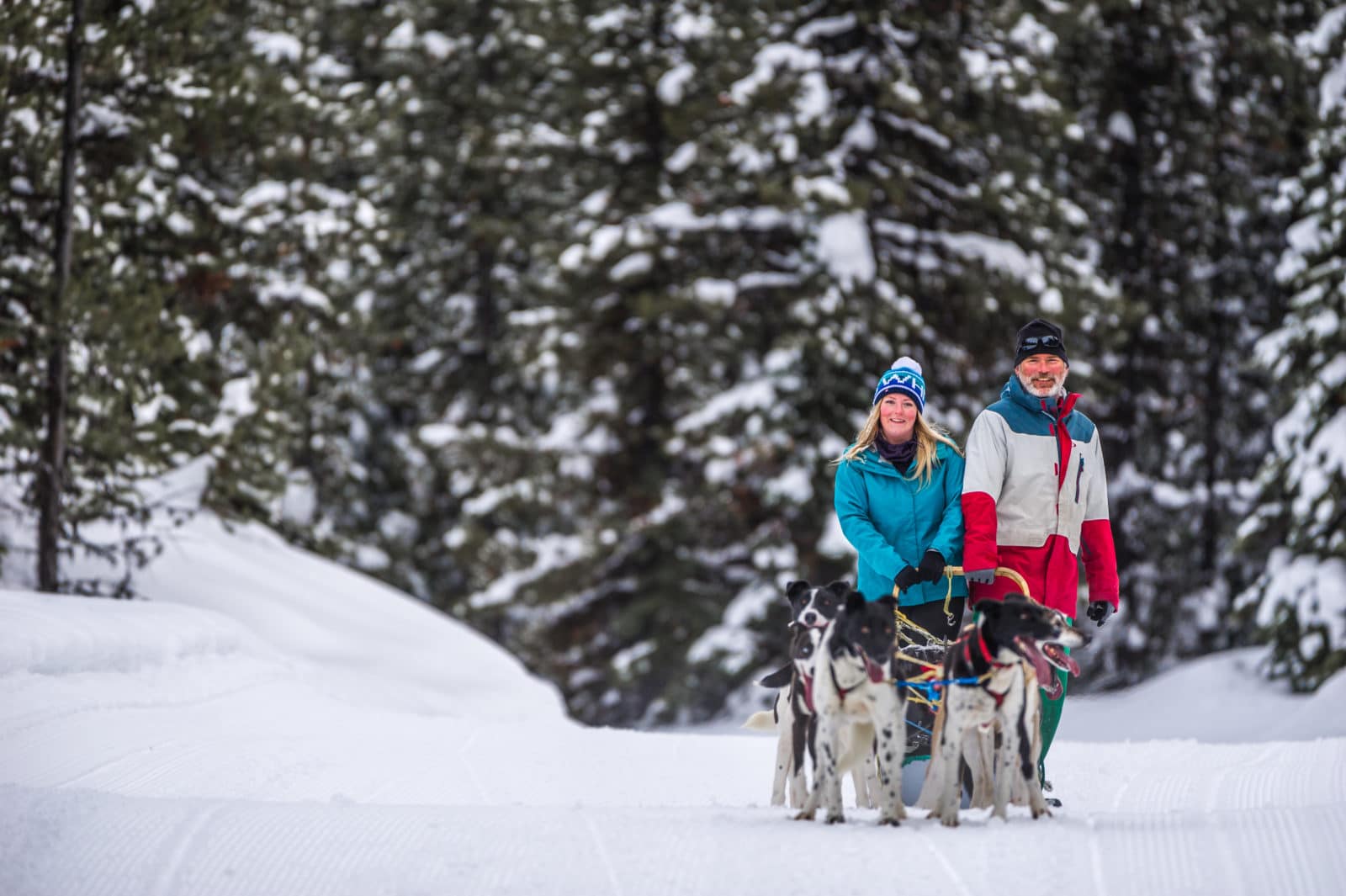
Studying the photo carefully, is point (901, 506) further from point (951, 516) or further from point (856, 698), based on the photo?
point (856, 698)

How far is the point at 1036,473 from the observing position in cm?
582

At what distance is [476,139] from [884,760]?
20247 mm

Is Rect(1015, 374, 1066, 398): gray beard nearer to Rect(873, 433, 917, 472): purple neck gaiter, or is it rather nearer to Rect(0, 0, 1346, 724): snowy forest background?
Rect(873, 433, 917, 472): purple neck gaiter

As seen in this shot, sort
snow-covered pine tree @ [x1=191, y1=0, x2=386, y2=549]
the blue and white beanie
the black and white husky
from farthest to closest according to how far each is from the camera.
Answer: snow-covered pine tree @ [x1=191, y1=0, x2=386, y2=549], the blue and white beanie, the black and white husky

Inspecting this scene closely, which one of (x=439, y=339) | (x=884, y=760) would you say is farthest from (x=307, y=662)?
(x=439, y=339)

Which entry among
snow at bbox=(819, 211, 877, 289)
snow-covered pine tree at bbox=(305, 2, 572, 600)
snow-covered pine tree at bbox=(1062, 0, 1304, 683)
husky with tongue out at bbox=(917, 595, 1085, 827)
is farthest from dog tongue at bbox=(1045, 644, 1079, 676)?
snow-covered pine tree at bbox=(305, 2, 572, 600)

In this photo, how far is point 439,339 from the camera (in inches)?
982

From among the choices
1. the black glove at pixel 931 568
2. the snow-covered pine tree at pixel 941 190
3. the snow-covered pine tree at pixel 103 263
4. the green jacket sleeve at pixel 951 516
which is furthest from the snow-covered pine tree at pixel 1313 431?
the snow-covered pine tree at pixel 103 263

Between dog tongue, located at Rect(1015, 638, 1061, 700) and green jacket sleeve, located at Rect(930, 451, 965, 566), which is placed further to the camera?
green jacket sleeve, located at Rect(930, 451, 965, 566)

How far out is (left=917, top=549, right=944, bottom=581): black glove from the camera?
219 inches

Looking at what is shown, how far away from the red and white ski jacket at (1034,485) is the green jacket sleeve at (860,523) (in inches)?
13.5

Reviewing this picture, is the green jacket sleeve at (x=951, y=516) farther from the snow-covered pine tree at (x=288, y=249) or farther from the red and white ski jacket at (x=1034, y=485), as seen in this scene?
the snow-covered pine tree at (x=288, y=249)

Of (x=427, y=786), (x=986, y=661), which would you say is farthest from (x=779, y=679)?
(x=427, y=786)

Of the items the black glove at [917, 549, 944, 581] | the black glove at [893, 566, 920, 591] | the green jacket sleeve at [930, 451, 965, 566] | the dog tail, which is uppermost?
the green jacket sleeve at [930, 451, 965, 566]
